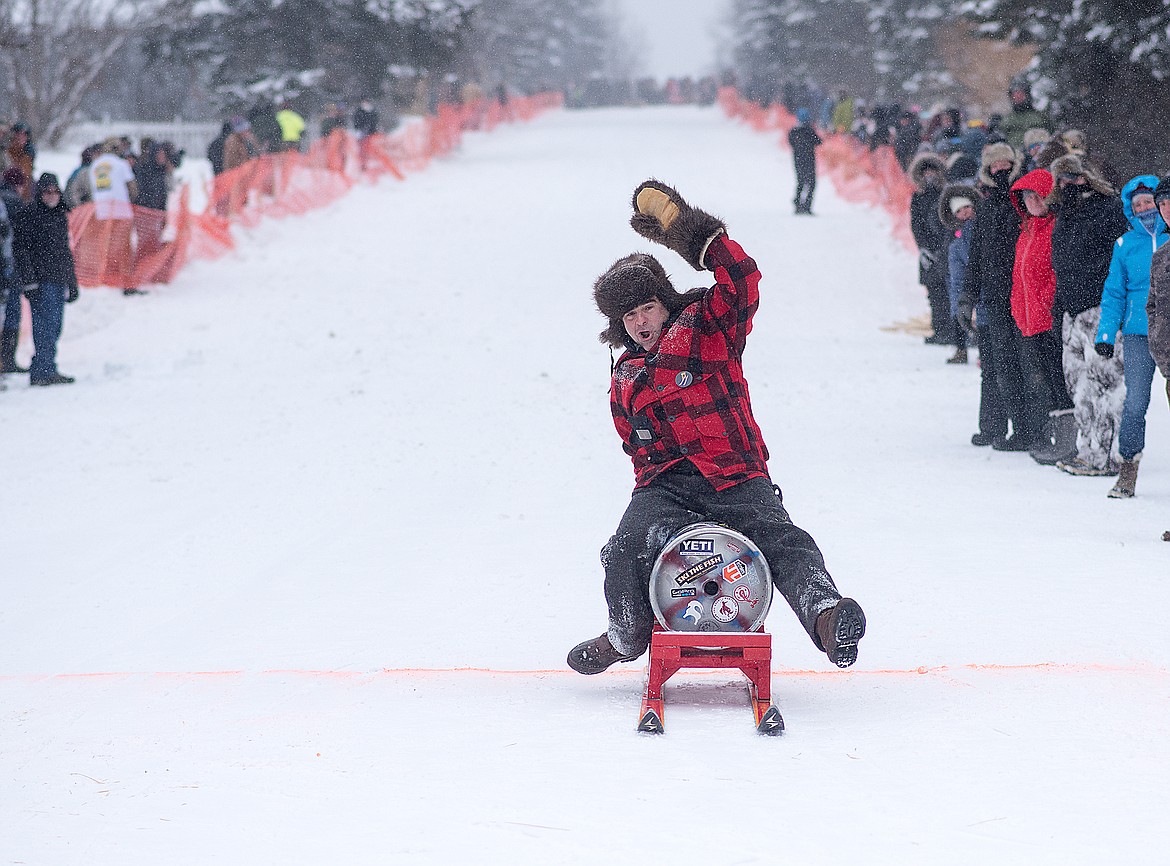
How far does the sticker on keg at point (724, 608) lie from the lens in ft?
14.9

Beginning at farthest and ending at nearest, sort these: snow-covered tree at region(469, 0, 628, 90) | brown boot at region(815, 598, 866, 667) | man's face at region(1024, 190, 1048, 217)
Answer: snow-covered tree at region(469, 0, 628, 90), man's face at region(1024, 190, 1048, 217), brown boot at region(815, 598, 866, 667)

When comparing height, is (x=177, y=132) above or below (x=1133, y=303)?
above

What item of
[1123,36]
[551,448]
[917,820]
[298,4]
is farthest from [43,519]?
[298,4]

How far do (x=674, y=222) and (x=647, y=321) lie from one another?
347 mm

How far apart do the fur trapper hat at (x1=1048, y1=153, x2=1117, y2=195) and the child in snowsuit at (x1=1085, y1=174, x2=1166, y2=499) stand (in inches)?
14.9

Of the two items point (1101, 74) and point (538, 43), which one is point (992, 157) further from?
point (538, 43)

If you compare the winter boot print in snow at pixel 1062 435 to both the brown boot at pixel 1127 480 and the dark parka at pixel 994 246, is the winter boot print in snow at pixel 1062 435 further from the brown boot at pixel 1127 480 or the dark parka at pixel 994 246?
the brown boot at pixel 1127 480

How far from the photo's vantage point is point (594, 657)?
4793mm

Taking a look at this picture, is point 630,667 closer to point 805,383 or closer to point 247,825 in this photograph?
point 247,825

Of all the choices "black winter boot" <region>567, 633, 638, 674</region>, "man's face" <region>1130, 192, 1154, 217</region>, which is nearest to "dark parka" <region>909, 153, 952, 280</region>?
"man's face" <region>1130, 192, 1154, 217</region>

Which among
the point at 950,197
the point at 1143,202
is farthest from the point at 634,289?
the point at 950,197

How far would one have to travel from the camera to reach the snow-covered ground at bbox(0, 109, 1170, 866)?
367 cm

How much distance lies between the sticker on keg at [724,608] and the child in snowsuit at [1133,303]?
400 cm

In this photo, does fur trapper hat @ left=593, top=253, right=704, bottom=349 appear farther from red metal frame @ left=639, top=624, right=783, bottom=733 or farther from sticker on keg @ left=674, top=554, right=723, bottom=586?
red metal frame @ left=639, top=624, right=783, bottom=733
